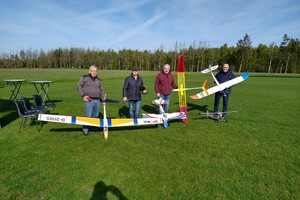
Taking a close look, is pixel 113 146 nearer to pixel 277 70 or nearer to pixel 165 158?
pixel 165 158

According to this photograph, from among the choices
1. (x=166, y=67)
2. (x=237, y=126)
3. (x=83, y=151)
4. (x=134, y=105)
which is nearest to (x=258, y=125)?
(x=237, y=126)

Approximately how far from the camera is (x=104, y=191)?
143 inches

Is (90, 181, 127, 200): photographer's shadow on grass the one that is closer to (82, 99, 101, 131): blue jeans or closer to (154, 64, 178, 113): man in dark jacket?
(82, 99, 101, 131): blue jeans

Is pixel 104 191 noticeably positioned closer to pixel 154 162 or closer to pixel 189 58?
pixel 154 162

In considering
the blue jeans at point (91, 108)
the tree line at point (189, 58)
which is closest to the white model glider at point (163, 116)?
the blue jeans at point (91, 108)

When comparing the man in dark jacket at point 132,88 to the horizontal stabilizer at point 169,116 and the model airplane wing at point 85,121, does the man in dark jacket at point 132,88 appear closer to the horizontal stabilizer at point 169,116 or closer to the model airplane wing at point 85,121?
the horizontal stabilizer at point 169,116

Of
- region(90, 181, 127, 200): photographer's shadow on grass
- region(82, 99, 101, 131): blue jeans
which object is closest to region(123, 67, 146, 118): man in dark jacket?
region(82, 99, 101, 131): blue jeans

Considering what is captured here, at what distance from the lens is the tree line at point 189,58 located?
70444 mm

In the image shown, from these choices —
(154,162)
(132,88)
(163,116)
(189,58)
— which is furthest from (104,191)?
(189,58)

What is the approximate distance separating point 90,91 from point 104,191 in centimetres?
337

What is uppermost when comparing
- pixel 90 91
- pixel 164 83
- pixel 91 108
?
pixel 164 83

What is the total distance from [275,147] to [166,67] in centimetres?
429

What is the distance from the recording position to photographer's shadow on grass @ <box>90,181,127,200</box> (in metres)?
3.47

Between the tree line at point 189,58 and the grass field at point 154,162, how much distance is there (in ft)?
226
